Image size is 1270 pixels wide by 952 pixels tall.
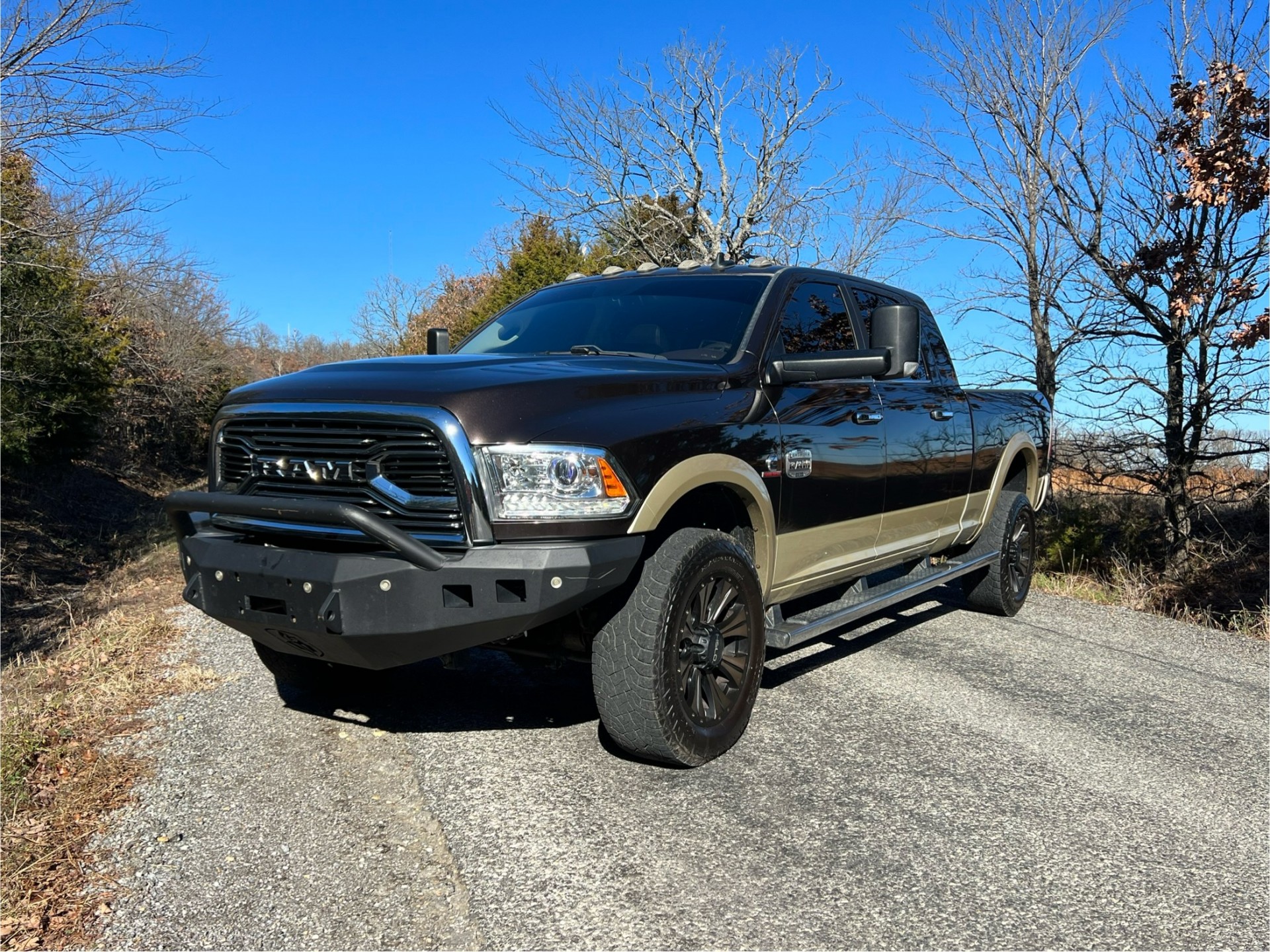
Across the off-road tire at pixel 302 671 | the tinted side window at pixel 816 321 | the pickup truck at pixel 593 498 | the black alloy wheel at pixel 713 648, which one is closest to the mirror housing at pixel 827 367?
the pickup truck at pixel 593 498

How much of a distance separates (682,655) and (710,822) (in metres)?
0.59

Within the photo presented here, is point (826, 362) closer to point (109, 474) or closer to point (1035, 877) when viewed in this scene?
point (1035, 877)

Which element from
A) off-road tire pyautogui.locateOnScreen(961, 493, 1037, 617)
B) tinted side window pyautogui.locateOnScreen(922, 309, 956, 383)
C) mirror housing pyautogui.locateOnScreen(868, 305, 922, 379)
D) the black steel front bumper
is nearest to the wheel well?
the black steel front bumper

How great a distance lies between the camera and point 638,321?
14.8 feet

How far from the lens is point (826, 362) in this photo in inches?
153

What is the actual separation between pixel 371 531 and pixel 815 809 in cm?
174

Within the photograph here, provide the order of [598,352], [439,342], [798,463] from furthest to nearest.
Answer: [439,342], [598,352], [798,463]

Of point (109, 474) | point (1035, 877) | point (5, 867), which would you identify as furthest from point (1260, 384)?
point (109, 474)

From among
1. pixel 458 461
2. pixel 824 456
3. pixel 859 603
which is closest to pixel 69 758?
pixel 458 461

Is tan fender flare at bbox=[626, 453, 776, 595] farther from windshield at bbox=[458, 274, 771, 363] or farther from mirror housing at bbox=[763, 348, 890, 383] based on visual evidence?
windshield at bbox=[458, 274, 771, 363]

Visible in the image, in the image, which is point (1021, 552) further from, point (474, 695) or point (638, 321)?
point (474, 695)

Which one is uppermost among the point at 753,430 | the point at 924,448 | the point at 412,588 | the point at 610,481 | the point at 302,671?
the point at 753,430

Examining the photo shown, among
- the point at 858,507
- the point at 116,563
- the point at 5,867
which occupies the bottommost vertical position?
the point at 116,563

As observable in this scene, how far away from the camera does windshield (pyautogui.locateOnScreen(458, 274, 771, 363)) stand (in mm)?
4277
